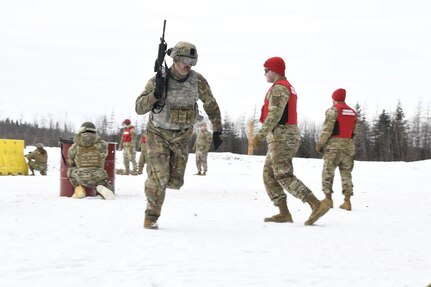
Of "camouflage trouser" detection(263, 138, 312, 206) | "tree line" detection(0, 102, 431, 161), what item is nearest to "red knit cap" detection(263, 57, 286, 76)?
"camouflage trouser" detection(263, 138, 312, 206)

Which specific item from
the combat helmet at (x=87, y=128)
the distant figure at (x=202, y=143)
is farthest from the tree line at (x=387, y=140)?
the combat helmet at (x=87, y=128)

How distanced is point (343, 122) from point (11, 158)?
13806 millimetres

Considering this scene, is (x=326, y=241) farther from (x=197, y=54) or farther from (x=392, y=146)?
(x=392, y=146)

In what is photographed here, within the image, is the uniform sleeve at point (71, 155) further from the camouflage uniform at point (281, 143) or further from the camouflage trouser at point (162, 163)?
the camouflage uniform at point (281, 143)

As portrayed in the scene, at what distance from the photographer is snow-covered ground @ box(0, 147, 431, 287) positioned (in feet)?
10.7

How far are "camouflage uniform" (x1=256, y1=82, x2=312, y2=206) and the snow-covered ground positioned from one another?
0.49m

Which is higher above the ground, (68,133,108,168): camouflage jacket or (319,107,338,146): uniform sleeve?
(319,107,338,146): uniform sleeve

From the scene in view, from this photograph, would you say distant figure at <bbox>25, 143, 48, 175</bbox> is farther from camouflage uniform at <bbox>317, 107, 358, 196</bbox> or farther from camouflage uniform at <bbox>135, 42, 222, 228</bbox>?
camouflage uniform at <bbox>135, 42, 222, 228</bbox>

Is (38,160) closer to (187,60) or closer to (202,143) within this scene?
(202,143)

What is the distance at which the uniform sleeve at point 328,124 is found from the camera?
842cm

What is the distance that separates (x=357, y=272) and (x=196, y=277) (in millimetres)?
1121

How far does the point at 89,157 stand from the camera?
30.4ft

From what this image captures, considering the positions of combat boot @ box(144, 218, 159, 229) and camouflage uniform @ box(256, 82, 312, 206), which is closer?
combat boot @ box(144, 218, 159, 229)

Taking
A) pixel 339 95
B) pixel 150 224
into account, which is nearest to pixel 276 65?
pixel 150 224
